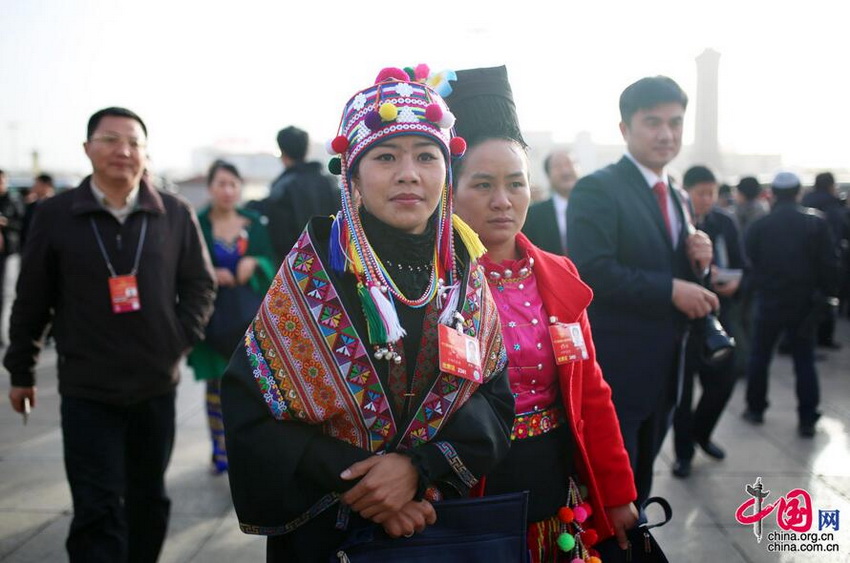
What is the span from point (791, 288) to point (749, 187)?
2990 mm

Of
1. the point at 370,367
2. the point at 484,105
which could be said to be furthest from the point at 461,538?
the point at 484,105

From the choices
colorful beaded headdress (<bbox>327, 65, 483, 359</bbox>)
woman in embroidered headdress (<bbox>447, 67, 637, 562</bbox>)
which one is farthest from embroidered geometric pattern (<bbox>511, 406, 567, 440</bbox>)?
colorful beaded headdress (<bbox>327, 65, 483, 359</bbox>)

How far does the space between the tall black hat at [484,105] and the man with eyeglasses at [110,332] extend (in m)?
1.56

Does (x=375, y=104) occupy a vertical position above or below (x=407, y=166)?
above

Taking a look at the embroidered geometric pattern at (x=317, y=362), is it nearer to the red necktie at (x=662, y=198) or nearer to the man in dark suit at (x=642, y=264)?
the man in dark suit at (x=642, y=264)

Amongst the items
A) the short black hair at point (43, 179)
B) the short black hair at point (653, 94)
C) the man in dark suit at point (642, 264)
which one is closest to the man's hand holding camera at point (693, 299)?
the man in dark suit at point (642, 264)

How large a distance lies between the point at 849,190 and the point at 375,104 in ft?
48.0

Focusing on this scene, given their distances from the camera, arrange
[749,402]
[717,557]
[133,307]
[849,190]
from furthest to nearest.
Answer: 1. [849,190]
2. [749,402]
3. [717,557]
4. [133,307]

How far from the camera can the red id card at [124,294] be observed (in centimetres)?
274

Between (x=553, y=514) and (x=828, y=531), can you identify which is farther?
(x=828, y=531)

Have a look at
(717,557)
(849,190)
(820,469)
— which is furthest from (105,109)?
(849,190)

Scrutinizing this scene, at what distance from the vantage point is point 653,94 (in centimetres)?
307

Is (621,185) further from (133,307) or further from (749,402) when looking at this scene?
(749,402)

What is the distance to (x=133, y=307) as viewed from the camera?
9.10 feet
